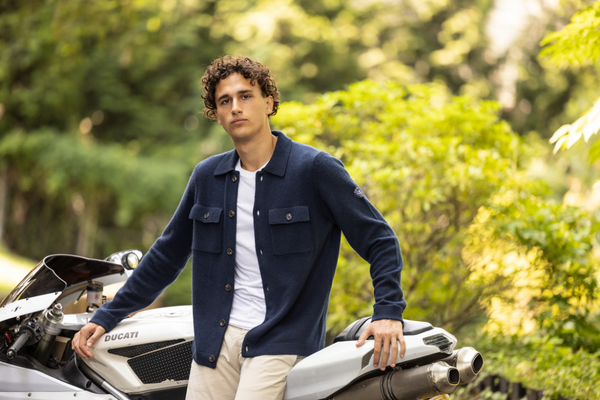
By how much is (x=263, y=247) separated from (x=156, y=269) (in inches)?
26.4

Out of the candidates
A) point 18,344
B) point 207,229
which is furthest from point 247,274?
point 18,344

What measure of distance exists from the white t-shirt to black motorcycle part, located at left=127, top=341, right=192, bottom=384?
1.43 ft

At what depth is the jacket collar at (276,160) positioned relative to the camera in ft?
7.12

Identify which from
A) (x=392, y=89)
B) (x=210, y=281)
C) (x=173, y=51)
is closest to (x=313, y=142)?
(x=392, y=89)

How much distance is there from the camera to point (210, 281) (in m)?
2.21

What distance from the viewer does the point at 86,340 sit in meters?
2.41

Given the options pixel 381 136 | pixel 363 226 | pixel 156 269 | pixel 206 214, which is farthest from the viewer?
pixel 381 136

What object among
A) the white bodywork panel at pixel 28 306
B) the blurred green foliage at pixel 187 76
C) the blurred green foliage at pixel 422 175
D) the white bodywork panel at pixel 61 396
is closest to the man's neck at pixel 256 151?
the white bodywork panel at pixel 28 306

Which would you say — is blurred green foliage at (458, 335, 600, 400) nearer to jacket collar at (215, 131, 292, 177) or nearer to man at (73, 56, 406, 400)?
man at (73, 56, 406, 400)

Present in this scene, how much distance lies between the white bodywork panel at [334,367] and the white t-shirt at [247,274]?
0.26 metres

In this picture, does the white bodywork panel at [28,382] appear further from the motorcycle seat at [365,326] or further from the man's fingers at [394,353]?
the man's fingers at [394,353]

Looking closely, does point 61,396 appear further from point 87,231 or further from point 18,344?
point 87,231

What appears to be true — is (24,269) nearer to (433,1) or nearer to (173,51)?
(173,51)

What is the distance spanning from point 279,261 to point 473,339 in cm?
330
